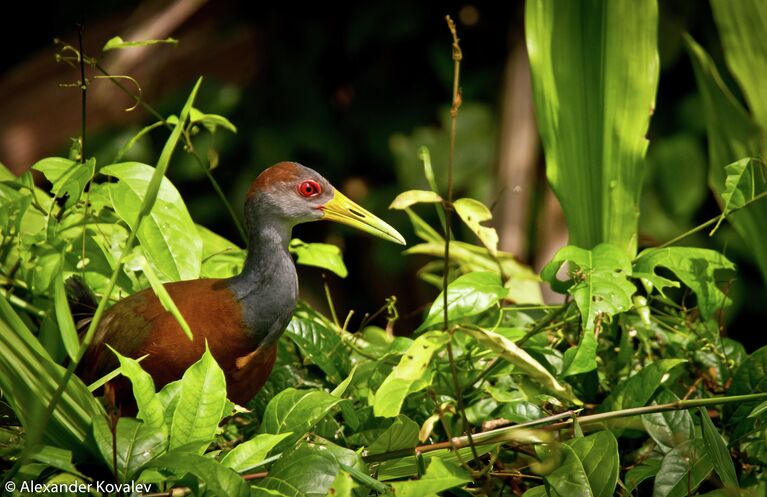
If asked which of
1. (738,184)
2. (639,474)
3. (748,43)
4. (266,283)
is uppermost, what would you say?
(748,43)

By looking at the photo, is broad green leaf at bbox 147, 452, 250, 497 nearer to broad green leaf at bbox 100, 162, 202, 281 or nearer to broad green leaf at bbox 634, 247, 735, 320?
broad green leaf at bbox 100, 162, 202, 281

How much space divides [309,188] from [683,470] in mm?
519

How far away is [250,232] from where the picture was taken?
3.35 feet

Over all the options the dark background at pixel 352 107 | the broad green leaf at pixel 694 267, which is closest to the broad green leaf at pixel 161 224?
the broad green leaf at pixel 694 267

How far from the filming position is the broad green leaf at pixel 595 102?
1.01 metres

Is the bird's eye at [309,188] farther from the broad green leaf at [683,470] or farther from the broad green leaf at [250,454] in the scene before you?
the broad green leaf at [683,470]

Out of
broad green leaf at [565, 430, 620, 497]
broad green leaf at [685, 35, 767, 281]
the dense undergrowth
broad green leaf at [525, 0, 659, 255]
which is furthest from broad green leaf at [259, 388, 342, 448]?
broad green leaf at [685, 35, 767, 281]

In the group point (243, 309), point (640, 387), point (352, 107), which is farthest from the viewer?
point (352, 107)

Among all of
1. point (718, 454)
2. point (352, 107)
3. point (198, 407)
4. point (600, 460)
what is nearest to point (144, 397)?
point (198, 407)

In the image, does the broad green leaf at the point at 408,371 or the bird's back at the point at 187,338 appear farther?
the bird's back at the point at 187,338

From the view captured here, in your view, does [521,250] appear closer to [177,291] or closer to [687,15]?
[687,15]

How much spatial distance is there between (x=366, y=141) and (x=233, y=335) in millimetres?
1672

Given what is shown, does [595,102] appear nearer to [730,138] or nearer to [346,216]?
[730,138]

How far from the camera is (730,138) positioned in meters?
1.09
